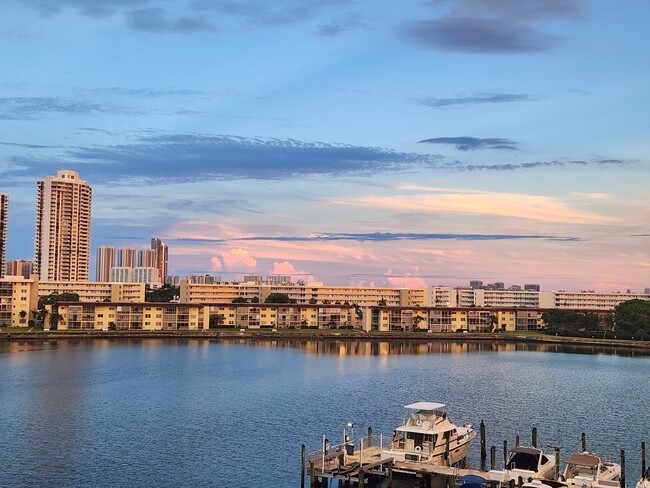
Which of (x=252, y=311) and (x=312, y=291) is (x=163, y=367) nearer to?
(x=252, y=311)

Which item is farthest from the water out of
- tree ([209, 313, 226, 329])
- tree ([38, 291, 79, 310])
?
tree ([38, 291, 79, 310])

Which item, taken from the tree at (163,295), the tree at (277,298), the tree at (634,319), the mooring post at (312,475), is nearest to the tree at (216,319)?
the tree at (277,298)

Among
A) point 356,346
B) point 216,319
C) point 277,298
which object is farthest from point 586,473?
point 277,298

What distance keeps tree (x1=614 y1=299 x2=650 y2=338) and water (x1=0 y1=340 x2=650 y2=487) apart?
2419cm

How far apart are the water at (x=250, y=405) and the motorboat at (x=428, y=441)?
75.5 inches

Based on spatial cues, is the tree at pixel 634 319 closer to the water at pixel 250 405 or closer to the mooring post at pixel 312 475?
the water at pixel 250 405

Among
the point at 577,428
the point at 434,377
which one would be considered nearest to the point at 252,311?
the point at 434,377

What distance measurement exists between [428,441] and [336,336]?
85631 millimetres

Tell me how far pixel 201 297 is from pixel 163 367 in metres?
89.2

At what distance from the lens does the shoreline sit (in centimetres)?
11000

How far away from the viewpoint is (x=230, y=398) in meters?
56.1

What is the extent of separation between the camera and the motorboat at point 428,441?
34250mm

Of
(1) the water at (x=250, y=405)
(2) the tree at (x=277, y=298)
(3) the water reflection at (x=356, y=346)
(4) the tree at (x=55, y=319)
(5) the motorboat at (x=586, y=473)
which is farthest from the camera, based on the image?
(2) the tree at (x=277, y=298)

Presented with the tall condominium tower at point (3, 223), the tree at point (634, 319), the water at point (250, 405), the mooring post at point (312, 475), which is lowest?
the water at point (250, 405)
